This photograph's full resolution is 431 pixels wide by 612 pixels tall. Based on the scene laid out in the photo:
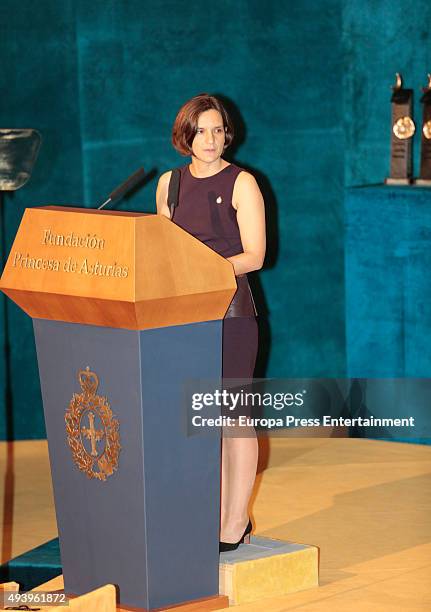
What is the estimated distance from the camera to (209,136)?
12.1 ft

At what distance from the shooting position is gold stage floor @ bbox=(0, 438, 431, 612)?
3781 mm

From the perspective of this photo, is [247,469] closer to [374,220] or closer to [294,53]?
[374,220]

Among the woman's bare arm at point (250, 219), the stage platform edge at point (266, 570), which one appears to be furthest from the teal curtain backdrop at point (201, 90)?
the stage platform edge at point (266, 570)

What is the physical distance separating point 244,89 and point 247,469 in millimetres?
2481

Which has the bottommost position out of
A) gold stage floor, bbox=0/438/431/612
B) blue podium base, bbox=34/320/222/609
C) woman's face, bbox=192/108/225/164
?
gold stage floor, bbox=0/438/431/612


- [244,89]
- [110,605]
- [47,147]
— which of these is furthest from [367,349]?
[110,605]

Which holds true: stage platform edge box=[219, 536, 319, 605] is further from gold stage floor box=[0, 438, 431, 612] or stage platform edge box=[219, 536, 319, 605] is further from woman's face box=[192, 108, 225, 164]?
woman's face box=[192, 108, 225, 164]

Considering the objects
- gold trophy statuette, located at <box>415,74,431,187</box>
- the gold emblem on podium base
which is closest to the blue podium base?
the gold emblem on podium base

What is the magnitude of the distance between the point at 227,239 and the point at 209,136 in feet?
0.97

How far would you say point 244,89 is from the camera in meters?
5.82

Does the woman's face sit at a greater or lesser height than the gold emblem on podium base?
greater

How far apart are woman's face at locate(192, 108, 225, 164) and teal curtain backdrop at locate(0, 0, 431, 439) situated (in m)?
2.16

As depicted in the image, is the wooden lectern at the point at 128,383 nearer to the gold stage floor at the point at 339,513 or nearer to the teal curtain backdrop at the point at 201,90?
the gold stage floor at the point at 339,513

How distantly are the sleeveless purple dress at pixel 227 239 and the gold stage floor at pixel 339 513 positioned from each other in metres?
0.70
